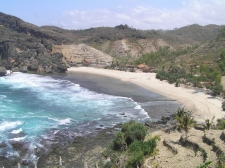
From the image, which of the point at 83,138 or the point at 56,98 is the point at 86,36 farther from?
the point at 83,138

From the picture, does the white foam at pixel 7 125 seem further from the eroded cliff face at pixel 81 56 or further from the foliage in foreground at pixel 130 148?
the eroded cliff face at pixel 81 56

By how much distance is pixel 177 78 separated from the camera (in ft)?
275

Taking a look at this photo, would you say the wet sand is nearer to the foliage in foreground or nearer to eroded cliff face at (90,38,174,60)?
the foliage in foreground

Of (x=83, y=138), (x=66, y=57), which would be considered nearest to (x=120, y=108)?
(x=83, y=138)

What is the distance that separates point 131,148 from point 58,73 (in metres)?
85.0

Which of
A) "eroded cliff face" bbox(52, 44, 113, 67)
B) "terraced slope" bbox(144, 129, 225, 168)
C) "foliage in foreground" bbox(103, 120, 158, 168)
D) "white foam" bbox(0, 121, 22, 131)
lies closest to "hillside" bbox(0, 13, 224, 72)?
"eroded cliff face" bbox(52, 44, 113, 67)

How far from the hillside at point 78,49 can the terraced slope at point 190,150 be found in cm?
7782

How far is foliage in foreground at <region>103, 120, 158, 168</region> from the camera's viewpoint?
90.1 ft

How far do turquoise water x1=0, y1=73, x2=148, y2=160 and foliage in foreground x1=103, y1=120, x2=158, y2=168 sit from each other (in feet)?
30.4

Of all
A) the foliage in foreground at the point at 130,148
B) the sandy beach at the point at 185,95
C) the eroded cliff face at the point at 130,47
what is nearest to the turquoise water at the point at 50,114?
the foliage in foreground at the point at 130,148

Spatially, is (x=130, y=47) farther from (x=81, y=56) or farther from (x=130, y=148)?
(x=130, y=148)

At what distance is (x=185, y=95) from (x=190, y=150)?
3914 cm

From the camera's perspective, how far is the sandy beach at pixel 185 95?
5191cm

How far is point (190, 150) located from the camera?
29453mm
